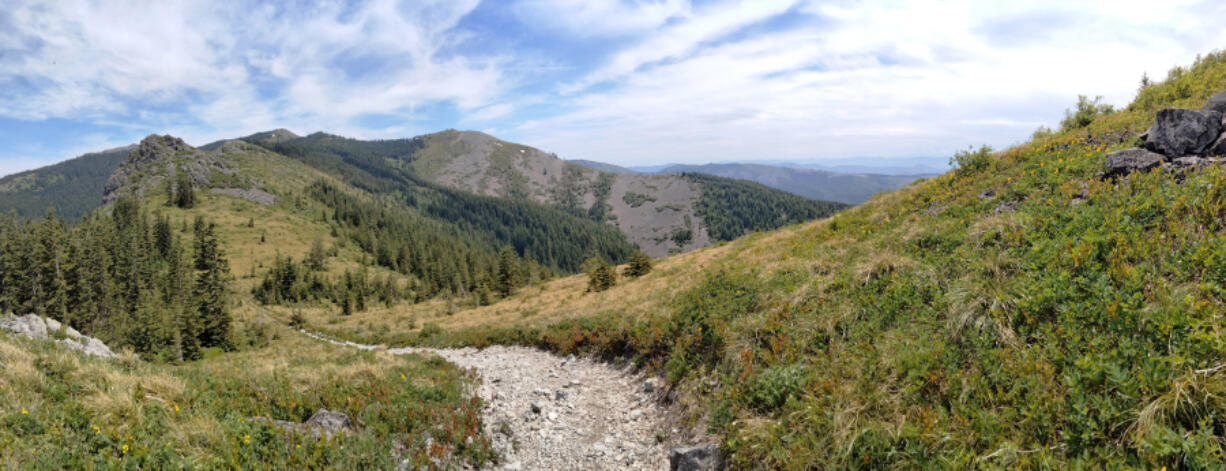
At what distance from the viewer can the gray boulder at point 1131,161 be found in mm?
9555

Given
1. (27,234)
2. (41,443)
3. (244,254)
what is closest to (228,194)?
(244,254)

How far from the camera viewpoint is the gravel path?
849 centimetres

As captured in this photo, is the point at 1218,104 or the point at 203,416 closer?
the point at 203,416

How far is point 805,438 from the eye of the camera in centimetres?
645

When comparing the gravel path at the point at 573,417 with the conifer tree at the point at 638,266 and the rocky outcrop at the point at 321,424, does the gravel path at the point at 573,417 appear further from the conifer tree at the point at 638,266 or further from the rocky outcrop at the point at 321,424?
the conifer tree at the point at 638,266

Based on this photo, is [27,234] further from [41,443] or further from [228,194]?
[228,194]

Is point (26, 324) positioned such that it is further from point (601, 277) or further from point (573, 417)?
point (601, 277)

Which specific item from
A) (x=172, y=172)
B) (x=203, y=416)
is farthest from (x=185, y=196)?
(x=203, y=416)

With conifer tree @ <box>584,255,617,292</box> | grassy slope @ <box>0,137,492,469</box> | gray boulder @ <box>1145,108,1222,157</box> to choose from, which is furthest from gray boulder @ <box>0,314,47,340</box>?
gray boulder @ <box>1145,108,1222,157</box>

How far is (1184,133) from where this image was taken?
32.4 ft

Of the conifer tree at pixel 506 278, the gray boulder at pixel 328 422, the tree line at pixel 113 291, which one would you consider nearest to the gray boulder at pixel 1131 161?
the gray boulder at pixel 328 422

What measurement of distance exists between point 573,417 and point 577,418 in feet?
0.39

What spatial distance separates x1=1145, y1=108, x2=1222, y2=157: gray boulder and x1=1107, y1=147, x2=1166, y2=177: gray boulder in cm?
Answer: 59

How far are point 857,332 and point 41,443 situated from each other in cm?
1255
